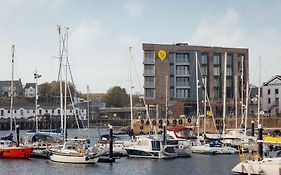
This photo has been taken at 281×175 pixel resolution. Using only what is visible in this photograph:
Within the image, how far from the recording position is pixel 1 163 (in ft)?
184

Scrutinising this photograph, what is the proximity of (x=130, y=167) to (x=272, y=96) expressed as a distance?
7713cm

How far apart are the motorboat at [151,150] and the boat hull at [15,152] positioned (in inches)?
442


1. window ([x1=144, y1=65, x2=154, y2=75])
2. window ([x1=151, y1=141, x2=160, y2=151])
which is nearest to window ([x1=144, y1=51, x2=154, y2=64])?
window ([x1=144, y1=65, x2=154, y2=75])

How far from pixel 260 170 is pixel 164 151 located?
18795mm

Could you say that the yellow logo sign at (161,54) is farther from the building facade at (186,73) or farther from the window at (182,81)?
the window at (182,81)

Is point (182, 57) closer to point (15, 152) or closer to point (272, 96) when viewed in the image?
point (272, 96)

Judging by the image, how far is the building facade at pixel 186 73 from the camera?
114 meters

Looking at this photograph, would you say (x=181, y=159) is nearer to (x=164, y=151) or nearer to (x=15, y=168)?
(x=164, y=151)

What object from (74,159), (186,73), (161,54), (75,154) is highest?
(161,54)

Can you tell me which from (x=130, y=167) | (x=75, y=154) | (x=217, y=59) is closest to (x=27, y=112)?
(x=217, y=59)

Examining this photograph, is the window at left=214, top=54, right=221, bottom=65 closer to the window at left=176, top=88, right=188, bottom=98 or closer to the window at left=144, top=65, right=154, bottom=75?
the window at left=176, top=88, right=188, bottom=98

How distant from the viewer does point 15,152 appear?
60.1 m

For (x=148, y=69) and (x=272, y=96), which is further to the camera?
(x=272, y=96)

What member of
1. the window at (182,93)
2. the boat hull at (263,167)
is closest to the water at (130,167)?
the boat hull at (263,167)
